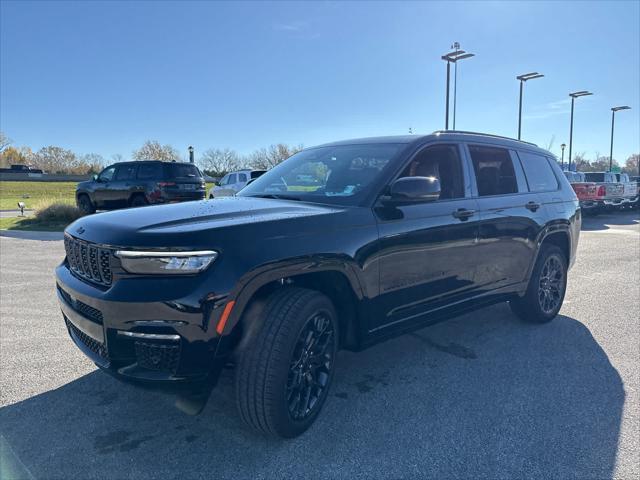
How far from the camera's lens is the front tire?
2.59 m

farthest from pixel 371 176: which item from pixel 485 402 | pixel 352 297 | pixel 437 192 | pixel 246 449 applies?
pixel 246 449

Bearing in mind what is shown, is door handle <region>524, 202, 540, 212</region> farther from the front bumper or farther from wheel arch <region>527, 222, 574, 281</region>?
the front bumper

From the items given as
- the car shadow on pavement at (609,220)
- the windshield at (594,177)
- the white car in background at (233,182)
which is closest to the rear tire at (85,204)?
the white car in background at (233,182)

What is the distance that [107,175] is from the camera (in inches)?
639

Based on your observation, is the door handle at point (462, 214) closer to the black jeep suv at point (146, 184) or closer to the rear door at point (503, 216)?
the rear door at point (503, 216)

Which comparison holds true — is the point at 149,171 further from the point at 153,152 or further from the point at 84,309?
the point at 153,152

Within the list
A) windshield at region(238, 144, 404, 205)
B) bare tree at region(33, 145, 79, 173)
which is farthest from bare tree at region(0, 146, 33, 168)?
windshield at region(238, 144, 404, 205)

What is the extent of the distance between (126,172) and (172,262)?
1460 centimetres

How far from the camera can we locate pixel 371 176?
138 inches

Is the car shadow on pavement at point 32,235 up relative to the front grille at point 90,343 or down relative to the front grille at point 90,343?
down

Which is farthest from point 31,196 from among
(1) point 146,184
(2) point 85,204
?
(1) point 146,184

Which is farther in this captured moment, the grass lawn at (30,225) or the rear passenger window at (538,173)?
the grass lawn at (30,225)

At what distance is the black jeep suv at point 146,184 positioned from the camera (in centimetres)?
1514

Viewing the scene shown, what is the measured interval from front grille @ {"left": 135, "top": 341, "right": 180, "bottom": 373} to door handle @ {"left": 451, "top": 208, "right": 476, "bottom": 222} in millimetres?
2439
